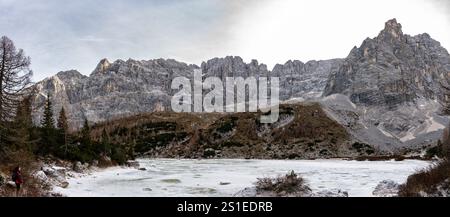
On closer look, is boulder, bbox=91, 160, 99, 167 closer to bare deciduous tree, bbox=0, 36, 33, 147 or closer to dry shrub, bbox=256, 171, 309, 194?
bare deciduous tree, bbox=0, 36, 33, 147

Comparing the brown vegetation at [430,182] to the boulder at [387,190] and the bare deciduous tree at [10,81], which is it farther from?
the bare deciduous tree at [10,81]

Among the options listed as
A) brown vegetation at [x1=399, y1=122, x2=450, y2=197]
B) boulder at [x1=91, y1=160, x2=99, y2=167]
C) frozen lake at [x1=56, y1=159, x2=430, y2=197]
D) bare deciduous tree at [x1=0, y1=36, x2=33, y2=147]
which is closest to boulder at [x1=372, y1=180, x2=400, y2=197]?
frozen lake at [x1=56, y1=159, x2=430, y2=197]

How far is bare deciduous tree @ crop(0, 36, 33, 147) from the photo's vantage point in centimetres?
2881

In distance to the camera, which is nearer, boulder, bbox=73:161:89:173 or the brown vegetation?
the brown vegetation

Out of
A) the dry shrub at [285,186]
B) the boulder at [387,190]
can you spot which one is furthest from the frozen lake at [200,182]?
the dry shrub at [285,186]

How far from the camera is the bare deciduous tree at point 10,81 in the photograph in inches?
1134

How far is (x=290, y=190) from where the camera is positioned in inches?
973

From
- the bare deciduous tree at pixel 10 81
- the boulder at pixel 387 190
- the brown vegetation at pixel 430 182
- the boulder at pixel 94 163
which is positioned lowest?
the boulder at pixel 94 163

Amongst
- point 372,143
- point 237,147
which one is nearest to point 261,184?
point 237,147

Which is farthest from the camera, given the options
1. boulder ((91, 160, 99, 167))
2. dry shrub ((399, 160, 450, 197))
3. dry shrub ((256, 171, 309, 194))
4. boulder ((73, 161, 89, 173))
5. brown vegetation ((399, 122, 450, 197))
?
boulder ((91, 160, 99, 167))

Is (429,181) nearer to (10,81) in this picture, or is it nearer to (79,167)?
(10,81)

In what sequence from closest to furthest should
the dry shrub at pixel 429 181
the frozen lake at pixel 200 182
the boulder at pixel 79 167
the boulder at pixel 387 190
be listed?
the dry shrub at pixel 429 181
the boulder at pixel 387 190
the frozen lake at pixel 200 182
the boulder at pixel 79 167

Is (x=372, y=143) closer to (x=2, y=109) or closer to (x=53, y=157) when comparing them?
(x=53, y=157)
